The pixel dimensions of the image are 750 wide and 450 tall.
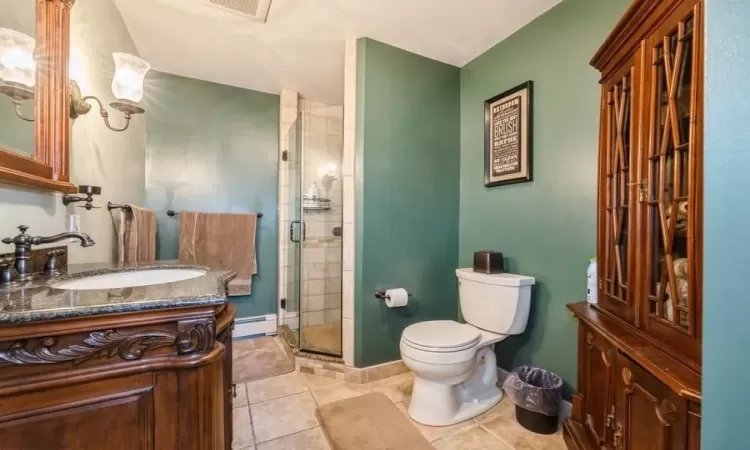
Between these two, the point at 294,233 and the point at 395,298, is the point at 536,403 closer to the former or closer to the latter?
the point at 395,298

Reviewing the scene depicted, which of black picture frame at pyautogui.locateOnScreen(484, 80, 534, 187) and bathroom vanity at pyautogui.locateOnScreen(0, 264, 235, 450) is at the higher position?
black picture frame at pyautogui.locateOnScreen(484, 80, 534, 187)

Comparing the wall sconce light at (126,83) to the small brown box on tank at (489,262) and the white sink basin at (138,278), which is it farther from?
the small brown box on tank at (489,262)

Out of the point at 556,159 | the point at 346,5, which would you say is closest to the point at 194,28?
the point at 346,5

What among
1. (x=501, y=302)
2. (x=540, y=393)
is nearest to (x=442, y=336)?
(x=501, y=302)

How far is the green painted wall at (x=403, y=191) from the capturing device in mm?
2029

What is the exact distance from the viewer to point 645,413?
0.84m

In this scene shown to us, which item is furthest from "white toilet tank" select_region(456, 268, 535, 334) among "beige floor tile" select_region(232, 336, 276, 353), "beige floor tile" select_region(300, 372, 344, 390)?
"beige floor tile" select_region(232, 336, 276, 353)

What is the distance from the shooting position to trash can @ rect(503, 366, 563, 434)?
4.97ft

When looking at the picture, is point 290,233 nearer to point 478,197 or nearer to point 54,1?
point 478,197

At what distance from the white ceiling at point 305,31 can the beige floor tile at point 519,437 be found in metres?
2.24

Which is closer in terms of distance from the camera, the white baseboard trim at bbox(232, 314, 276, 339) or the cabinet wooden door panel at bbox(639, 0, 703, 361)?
the cabinet wooden door panel at bbox(639, 0, 703, 361)

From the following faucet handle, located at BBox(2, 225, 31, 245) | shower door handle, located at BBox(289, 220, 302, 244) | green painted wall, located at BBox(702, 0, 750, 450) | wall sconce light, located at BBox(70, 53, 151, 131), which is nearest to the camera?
green painted wall, located at BBox(702, 0, 750, 450)

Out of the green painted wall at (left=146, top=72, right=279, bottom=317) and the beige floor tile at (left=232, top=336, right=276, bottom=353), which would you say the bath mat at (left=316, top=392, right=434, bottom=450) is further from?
the green painted wall at (left=146, top=72, right=279, bottom=317)

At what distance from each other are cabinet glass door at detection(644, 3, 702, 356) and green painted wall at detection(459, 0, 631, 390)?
0.63 meters
